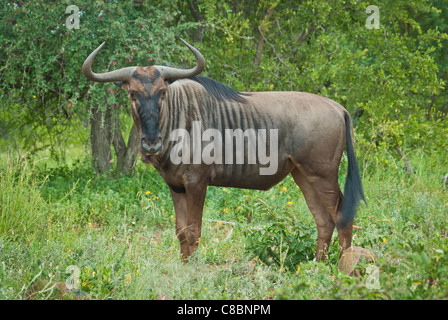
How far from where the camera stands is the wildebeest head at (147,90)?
3954 millimetres

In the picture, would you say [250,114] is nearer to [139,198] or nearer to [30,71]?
[139,198]

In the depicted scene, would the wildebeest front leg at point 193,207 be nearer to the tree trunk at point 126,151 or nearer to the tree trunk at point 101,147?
the tree trunk at point 101,147

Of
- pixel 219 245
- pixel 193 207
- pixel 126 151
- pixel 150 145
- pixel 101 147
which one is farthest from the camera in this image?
pixel 126 151

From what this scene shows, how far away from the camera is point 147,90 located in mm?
4031

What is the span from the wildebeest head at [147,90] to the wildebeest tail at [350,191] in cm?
150

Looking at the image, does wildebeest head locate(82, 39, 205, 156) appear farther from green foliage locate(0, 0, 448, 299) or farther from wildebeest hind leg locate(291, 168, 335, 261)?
wildebeest hind leg locate(291, 168, 335, 261)

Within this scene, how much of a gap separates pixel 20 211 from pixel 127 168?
3.17m

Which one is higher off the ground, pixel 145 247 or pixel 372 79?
pixel 372 79

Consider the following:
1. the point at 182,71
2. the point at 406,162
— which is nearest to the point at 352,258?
the point at 182,71

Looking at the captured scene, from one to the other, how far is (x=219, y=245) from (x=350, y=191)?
1.31 m

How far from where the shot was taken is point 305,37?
8.21 meters

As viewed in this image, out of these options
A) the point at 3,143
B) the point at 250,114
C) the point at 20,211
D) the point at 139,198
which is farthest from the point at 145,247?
the point at 3,143

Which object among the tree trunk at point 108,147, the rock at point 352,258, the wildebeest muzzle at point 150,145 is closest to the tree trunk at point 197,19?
the tree trunk at point 108,147

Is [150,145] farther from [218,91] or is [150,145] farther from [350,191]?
[350,191]
